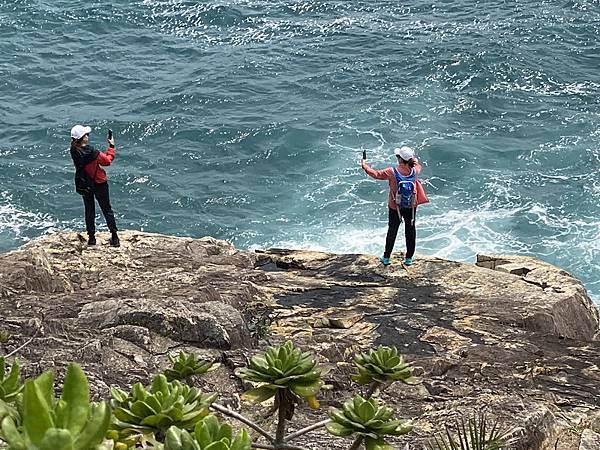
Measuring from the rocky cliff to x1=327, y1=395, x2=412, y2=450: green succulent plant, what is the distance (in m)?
1.55

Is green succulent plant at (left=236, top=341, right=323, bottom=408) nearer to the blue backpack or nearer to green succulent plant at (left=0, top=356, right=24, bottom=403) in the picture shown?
green succulent plant at (left=0, top=356, right=24, bottom=403)

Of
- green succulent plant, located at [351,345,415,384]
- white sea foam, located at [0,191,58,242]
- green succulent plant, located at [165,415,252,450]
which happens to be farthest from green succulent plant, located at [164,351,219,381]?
white sea foam, located at [0,191,58,242]

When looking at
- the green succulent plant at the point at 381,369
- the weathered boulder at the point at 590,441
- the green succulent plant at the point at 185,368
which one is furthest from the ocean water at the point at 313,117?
the green succulent plant at the point at 185,368

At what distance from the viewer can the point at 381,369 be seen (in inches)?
180

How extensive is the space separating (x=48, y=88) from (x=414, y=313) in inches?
906

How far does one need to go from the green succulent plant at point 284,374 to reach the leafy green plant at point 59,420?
159cm

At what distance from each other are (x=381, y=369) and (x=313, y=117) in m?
23.6

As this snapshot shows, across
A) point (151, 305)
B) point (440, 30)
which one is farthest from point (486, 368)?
point (440, 30)

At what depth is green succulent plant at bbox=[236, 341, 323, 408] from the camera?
13.1 feet

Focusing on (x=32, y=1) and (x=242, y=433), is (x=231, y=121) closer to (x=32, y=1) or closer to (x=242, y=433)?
(x=32, y=1)

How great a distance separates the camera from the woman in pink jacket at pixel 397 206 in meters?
11.7

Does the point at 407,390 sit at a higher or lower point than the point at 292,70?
higher

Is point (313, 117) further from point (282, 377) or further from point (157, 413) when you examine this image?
point (157, 413)

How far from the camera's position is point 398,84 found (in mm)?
29297
